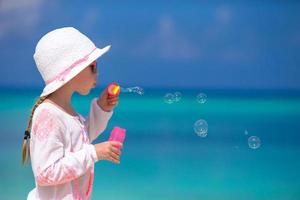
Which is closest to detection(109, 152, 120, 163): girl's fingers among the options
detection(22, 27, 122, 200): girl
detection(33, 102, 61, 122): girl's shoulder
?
detection(22, 27, 122, 200): girl

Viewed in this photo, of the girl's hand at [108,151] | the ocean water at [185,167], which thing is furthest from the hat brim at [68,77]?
the ocean water at [185,167]

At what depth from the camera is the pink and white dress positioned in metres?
1.32

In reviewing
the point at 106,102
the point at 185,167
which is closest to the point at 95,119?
the point at 106,102

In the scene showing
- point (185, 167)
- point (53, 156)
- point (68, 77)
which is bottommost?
point (53, 156)

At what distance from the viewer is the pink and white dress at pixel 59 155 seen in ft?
4.34

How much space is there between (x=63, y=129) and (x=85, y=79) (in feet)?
0.43

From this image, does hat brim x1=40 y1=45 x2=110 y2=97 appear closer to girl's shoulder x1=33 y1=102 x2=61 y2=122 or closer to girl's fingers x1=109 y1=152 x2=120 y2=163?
girl's shoulder x1=33 y1=102 x2=61 y2=122

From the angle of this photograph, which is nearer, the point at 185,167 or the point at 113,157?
the point at 113,157

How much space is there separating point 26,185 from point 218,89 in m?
18.9

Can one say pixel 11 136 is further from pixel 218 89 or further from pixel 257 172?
pixel 218 89

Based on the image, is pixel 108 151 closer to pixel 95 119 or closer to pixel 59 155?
pixel 59 155

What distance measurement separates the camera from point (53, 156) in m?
1.32

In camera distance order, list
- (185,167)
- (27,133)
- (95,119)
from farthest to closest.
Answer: (185,167) → (95,119) → (27,133)

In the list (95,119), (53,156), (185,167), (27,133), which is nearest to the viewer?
(53,156)
